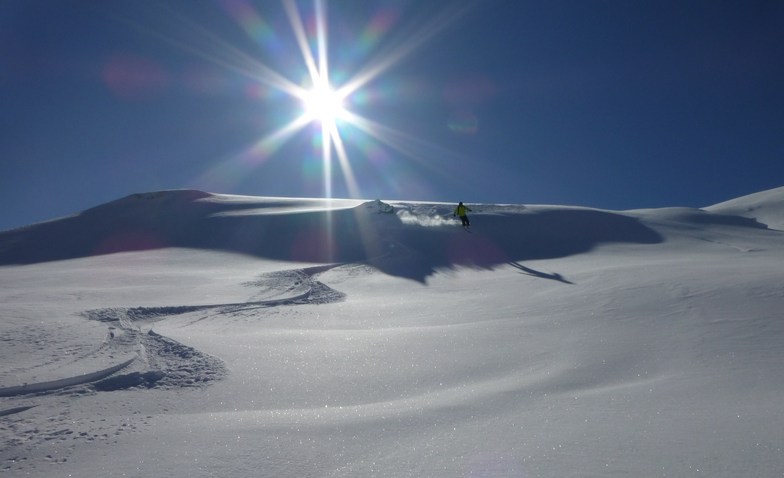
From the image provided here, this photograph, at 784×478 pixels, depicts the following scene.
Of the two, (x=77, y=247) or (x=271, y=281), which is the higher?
(x=77, y=247)

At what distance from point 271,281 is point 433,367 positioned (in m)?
6.09

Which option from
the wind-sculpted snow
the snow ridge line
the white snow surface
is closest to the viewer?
the white snow surface

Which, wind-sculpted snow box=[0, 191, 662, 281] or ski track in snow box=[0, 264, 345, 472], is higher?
wind-sculpted snow box=[0, 191, 662, 281]

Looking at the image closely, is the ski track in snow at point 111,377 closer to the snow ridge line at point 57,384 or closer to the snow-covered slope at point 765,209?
the snow ridge line at point 57,384

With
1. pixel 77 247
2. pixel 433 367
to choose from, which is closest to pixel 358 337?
pixel 433 367

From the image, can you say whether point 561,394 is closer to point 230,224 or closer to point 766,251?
point 766,251

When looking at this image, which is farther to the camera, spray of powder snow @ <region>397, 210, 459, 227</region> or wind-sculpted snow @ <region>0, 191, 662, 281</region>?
spray of powder snow @ <region>397, 210, 459, 227</region>

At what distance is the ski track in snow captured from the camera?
347cm

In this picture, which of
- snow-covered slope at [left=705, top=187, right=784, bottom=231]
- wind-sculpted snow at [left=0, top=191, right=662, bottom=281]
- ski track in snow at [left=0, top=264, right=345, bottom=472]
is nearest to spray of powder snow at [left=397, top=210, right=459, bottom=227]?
wind-sculpted snow at [left=0, top=191, right=662, bottom=281]

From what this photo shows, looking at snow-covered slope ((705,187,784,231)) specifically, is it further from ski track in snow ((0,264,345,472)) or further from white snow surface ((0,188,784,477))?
ski track in snow ((0,264,345,472))

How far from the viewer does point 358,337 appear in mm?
6148

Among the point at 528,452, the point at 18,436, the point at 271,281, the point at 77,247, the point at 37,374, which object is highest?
the point at 77,247

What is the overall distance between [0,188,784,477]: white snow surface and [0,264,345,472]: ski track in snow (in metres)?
0.02

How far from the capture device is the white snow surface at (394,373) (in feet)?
10.4
